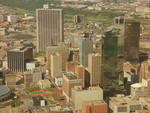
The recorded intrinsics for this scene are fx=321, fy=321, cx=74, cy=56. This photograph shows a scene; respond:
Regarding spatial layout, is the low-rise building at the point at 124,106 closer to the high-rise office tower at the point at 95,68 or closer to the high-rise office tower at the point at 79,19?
the high-rise office tower at the point at 95,68

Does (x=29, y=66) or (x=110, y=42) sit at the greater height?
(x=110, y=42)

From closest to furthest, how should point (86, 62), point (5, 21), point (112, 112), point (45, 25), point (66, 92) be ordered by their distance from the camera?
point (112, 112) < point (66, 92) < point (86, 62) < point (45, 25) < point (5, 21)

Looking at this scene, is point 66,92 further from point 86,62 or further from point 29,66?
point 29,66

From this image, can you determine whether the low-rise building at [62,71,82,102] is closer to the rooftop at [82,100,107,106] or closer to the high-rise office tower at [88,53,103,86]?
the high-rise office tower at [88,53,103,86]

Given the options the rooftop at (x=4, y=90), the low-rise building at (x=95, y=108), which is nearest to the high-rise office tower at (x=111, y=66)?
the low-rise building at (x=95, y=108)

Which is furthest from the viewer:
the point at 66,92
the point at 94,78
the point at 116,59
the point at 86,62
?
the point at 86,62

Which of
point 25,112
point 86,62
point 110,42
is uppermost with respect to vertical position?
point 110,42

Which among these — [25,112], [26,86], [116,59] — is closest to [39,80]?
[26,86]
